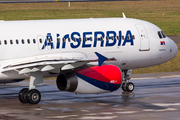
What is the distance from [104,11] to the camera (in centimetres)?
9769

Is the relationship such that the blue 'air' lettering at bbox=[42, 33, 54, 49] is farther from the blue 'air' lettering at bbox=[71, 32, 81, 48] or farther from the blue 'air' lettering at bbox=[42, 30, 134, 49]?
the blue 'air' lettering at bbox=[71, 32, 81, 48]

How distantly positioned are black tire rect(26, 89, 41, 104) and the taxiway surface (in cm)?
32

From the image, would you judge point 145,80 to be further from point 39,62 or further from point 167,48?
point 39,62

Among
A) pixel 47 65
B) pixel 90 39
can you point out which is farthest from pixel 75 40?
pixel 47 65

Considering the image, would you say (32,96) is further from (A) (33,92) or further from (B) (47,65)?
(B) (47,65)

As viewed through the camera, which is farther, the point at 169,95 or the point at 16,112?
the point at 169,95

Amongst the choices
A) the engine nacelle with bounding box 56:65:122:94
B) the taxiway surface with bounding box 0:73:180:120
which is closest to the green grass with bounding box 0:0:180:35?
the taxiway surface with bounding box 0:73:180:120

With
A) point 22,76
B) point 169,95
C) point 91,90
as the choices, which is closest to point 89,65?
point 91,90

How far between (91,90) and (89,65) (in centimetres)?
148

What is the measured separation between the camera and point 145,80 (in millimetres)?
36500

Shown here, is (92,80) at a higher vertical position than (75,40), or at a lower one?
lower

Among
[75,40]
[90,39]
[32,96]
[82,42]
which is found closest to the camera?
[32,96]

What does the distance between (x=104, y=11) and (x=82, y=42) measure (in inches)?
2789

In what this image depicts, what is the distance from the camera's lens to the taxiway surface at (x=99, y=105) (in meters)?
22.4
